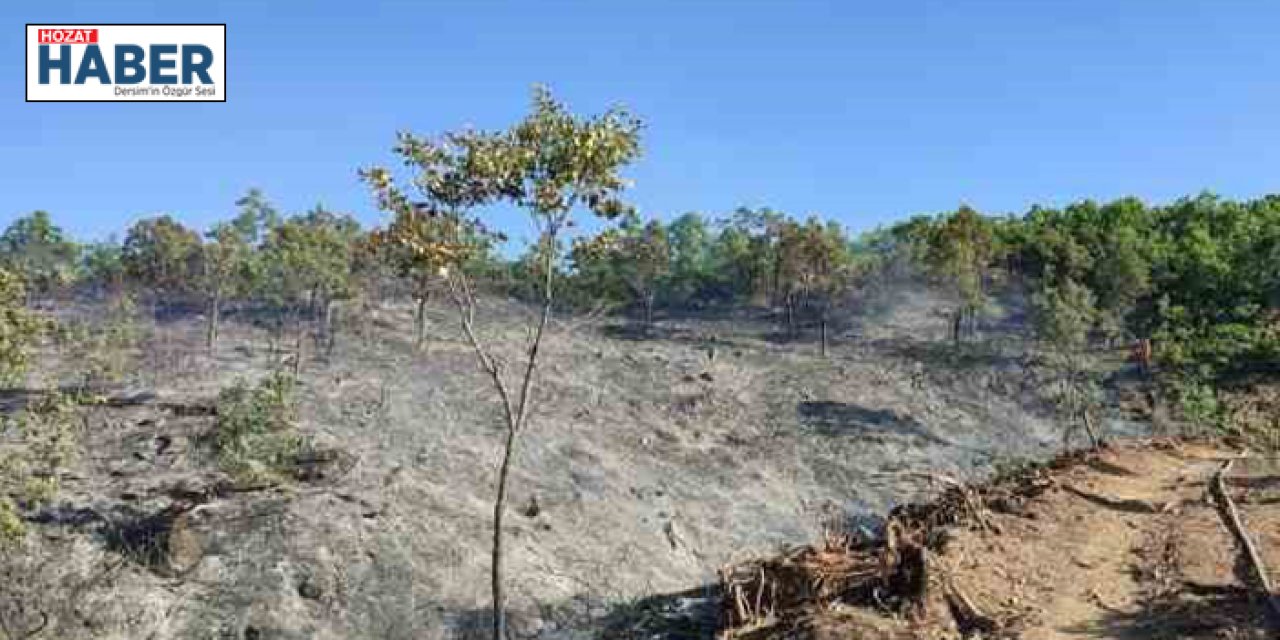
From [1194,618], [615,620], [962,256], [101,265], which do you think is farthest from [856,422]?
[101,265]

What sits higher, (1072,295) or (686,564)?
(1072,295)

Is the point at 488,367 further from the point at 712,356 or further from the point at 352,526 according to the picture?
the point at 712,356

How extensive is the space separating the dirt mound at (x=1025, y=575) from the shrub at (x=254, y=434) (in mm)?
17524

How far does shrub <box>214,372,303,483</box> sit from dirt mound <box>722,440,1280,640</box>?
1752cm

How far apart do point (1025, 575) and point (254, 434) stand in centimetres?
2167

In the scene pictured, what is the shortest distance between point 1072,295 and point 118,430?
3988 centimetres

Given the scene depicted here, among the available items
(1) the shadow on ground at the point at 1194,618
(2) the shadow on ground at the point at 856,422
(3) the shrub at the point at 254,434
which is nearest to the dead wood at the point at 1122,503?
(1) the shadow on ground at the point at 1194,618

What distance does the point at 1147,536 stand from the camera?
18.6m

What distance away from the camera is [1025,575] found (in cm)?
1616

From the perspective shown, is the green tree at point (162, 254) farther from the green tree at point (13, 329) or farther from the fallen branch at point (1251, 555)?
the fallen branch at point (1251, 555)

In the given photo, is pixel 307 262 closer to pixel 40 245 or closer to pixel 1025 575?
pixel 40 245

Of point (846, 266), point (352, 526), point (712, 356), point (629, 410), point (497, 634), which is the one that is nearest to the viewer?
point (497, 634)

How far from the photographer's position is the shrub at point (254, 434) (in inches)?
1174

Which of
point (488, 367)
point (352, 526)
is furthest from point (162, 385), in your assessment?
point (488, 367)
